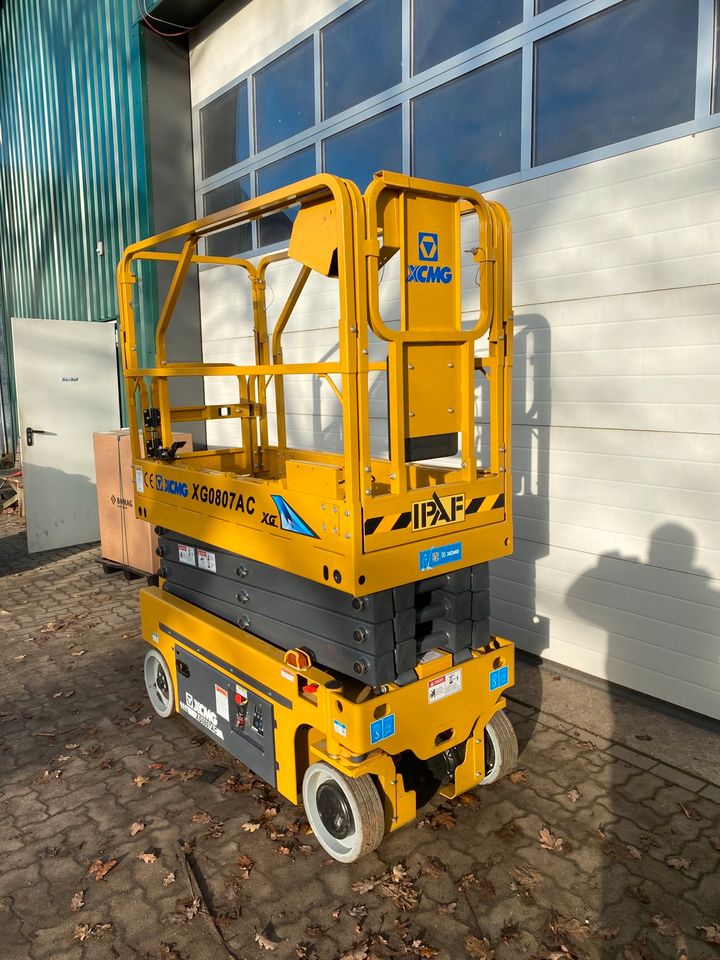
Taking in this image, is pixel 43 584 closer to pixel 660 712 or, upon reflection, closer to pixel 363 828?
pixel 363 828

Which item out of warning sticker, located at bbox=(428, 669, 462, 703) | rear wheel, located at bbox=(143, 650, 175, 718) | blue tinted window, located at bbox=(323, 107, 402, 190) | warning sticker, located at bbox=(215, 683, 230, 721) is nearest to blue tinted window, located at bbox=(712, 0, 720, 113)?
blue tinted window, located at bbox=(323, 107, 402, 190)

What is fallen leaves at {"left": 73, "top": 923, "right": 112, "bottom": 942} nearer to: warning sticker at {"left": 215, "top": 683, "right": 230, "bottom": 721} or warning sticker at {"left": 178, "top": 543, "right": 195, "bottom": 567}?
warning sticker at {"left": 215, "top": 683, "right": 230, "bottom": 721}

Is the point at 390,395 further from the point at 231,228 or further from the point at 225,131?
the point at 225,131

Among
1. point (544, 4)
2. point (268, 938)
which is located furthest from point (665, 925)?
point (544, 4)

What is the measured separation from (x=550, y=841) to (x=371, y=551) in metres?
1.76

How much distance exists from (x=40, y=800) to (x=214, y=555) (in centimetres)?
162

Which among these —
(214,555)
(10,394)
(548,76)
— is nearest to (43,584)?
(214,555)

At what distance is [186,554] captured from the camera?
4.27 metres

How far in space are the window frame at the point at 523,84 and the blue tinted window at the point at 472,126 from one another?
7 centimetres

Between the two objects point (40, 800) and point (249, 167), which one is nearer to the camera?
point (40, 800)

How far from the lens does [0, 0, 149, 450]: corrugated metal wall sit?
887 cm

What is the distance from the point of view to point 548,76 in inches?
189

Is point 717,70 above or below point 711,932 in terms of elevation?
above

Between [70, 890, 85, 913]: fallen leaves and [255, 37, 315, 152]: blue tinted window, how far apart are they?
21.8 ft
